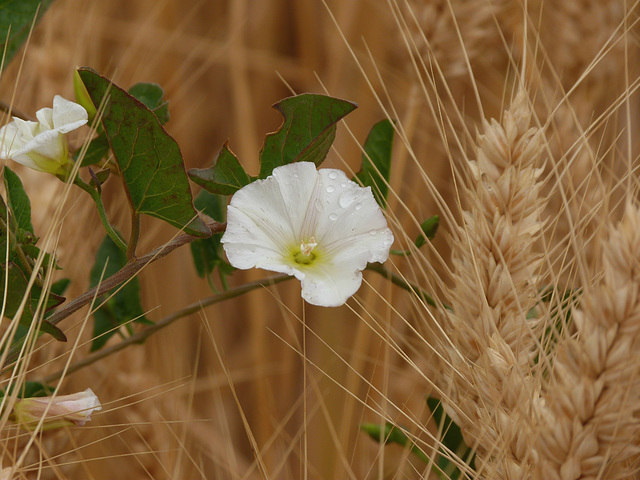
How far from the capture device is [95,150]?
0.41 m

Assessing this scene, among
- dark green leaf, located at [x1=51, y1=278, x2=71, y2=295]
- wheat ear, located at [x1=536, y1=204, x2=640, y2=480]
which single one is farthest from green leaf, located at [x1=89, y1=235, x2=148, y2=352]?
wheat ear, located at [x1=536, y1=204, x2=640, y2=480]

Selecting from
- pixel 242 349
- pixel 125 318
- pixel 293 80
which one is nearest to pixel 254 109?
pixel 293 80

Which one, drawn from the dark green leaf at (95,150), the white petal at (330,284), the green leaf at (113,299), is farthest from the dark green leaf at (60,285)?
the white petal at (330,284)

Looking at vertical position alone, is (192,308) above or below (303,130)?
below

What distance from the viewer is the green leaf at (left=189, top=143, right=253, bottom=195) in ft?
1.22

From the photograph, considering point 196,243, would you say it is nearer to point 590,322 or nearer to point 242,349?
point 590,322

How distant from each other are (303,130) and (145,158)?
78 mm

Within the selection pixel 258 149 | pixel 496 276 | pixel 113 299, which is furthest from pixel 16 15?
pixel 258 149

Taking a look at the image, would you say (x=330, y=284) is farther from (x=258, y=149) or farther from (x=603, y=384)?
(x=258, y=149)

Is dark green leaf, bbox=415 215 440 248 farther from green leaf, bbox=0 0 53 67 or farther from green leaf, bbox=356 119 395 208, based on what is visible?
green leaf, bbox=0 0 53 67

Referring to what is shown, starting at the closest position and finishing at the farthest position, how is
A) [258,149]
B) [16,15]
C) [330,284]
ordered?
[330,284] < [16,15] < [258,149]

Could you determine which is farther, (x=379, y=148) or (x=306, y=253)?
(x=379, y=148)

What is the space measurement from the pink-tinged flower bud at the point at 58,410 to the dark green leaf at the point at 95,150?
12 centimetres

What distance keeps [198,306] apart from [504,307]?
7.1 inches
